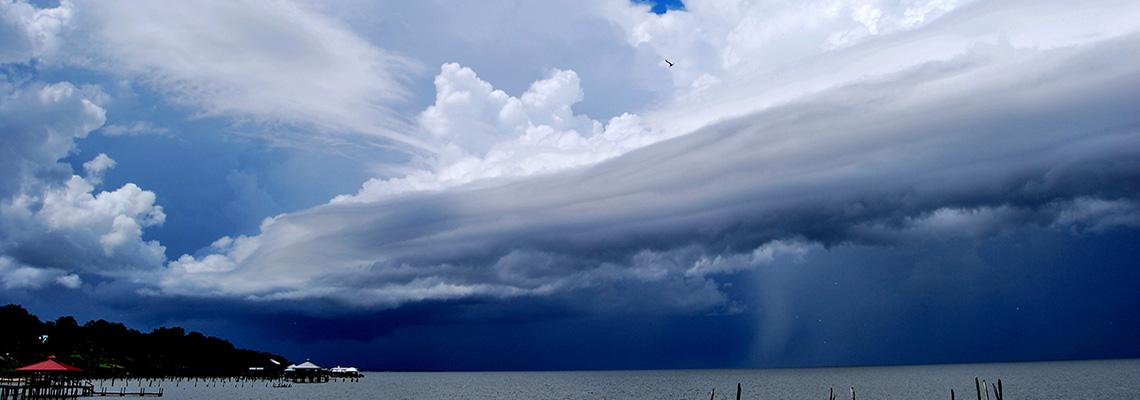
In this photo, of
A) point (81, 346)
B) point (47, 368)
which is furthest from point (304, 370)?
point (47, 368)

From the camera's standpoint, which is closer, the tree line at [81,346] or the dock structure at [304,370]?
the tree line at [81,346]

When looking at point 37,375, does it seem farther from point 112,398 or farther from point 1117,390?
A: point 1117,390

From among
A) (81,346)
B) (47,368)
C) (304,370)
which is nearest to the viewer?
(47,368)

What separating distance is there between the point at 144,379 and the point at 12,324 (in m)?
49.9

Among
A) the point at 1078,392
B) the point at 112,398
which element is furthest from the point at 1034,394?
the point at 112,398

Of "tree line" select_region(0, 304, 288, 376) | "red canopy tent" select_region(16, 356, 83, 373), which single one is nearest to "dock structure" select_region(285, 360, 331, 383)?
"tree line" select_region(0, 304, 288, 376)

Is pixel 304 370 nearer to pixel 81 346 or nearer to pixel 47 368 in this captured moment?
pixel 81 346

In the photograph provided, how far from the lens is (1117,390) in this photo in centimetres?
11919

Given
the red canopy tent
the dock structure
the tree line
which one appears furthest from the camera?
the dock structure

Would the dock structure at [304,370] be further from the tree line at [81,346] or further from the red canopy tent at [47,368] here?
the red canopy tent at [47,368]

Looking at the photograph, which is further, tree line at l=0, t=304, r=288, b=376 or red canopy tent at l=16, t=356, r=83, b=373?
tree line at l=0, t=304, r=288, b=376

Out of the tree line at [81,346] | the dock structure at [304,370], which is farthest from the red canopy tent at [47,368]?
the dock structure at [304,370]

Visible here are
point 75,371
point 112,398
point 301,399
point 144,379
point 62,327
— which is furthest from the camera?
point 144,379

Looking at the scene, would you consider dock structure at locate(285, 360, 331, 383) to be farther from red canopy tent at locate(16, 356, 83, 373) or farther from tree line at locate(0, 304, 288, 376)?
red canopy tent at locate(16, 356, 83, 373)
